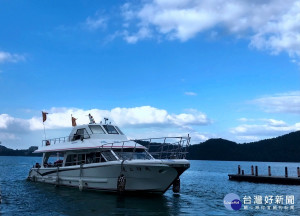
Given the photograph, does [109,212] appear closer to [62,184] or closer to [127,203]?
[127,203]

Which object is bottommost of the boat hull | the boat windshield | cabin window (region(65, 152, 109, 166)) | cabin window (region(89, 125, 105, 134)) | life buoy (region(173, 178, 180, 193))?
life buoy (region(173, 178, 180, 193))

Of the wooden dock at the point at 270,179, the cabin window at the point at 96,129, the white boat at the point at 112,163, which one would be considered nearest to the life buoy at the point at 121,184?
the white boat at the point at 112,163

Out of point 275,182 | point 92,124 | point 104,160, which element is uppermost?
point 92,124

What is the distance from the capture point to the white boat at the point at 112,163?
22250 mm

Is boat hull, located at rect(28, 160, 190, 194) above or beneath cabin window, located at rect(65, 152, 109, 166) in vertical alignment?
beneath

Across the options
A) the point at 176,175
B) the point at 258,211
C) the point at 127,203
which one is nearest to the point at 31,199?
the point at 127,203

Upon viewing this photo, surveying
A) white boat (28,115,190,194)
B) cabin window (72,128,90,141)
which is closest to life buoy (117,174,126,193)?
white boat (28,115,190,194)

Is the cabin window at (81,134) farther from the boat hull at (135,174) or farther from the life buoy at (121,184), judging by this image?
the life buoy at (121,184)

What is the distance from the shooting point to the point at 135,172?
2234 cm

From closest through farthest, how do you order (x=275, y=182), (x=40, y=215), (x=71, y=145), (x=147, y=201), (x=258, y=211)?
(x=40, y=215), (x=258, y=211), (x=147, y=201), (x=71, y=145), (x=275, y=182)

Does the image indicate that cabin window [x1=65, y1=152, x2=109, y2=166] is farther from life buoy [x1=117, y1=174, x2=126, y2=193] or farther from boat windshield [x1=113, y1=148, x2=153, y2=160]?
life buoy [x1=117, y1=174, x2=126, y2=193]

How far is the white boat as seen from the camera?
73.0 feet

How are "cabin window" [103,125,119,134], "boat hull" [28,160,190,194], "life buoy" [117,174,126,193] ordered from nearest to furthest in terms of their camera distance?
"boat hull" [28,160,190,194], "life buoy" [117,174,126,193], "cabin window" [103,125,119,134]

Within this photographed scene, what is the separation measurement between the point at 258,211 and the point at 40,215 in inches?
512
